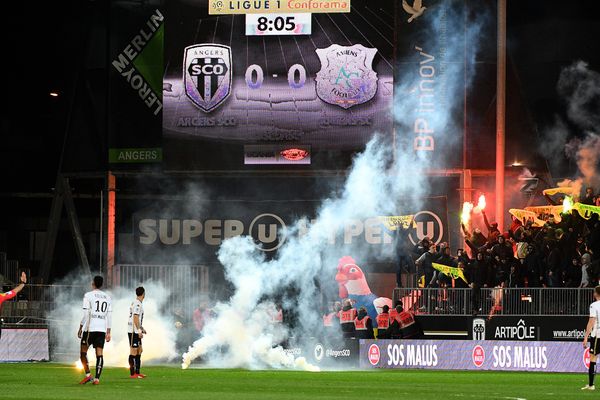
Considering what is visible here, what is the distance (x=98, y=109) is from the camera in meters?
47.5

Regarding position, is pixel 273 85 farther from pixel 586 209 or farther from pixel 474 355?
pixel 474 355

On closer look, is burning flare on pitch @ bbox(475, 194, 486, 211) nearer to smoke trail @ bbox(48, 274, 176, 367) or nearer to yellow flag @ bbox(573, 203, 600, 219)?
yellow flag @ bbox(573, 203, 600, 219)

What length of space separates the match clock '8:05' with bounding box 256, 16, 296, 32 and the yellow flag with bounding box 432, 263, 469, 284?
10.3 meters

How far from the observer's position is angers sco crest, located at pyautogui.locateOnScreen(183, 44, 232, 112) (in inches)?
1693

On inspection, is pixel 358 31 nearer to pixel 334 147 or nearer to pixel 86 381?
pixel 334 147

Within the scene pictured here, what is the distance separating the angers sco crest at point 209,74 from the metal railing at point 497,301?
10020 millimetres

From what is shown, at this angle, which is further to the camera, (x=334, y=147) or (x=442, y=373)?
(x=334, y=147)

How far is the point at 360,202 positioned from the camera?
43.9m

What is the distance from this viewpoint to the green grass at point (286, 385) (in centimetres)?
2239

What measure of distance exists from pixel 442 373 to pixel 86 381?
10.5m

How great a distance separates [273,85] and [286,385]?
1874 centimetres

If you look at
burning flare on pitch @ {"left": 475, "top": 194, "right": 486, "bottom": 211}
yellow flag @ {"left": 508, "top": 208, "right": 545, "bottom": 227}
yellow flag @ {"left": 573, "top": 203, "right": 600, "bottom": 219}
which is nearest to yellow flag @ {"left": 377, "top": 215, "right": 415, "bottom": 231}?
burning flare on pitch @ {"left": 475, "top": 194, "right": 486, "bottom": 211}

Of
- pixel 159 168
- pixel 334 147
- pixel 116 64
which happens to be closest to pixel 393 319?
pixel 334 147

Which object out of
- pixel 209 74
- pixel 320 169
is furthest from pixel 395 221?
pixel 209 74
